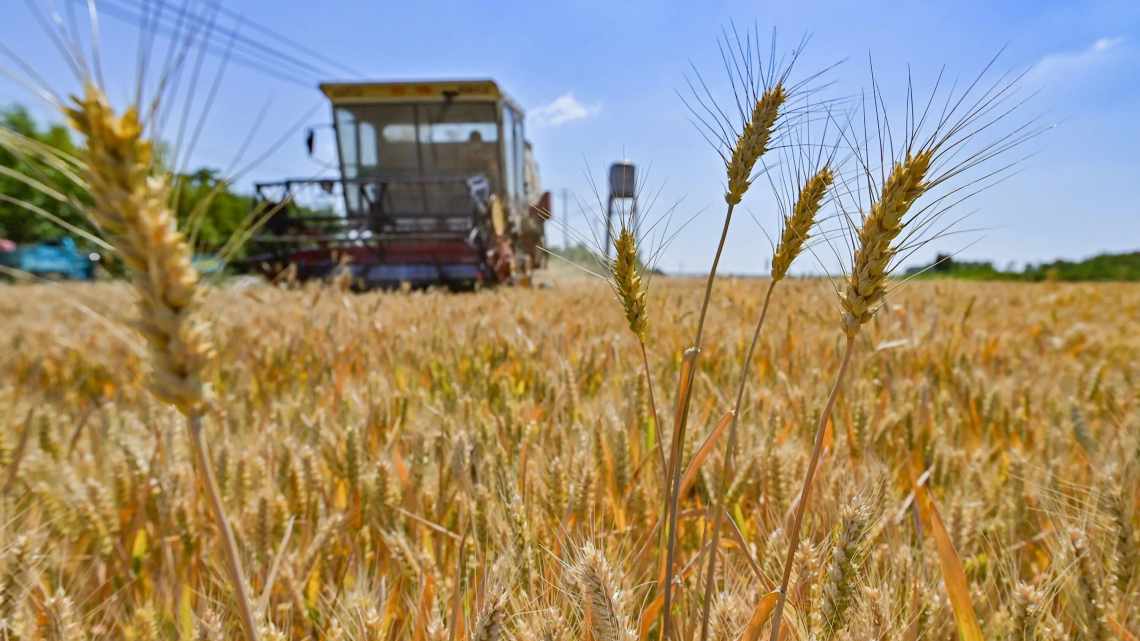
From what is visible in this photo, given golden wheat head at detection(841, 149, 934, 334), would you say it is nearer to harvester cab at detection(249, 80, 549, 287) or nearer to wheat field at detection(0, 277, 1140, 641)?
wheat field at detection(0, 277, 1140, 641)

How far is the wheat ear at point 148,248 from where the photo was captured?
34cm

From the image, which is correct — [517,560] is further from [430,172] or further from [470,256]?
[430,172]

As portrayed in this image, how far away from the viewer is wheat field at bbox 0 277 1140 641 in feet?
2.24

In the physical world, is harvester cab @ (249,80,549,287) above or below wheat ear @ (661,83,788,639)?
above

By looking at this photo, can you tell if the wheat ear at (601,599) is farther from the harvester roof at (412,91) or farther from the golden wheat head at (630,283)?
the harvester roof at (412,91)

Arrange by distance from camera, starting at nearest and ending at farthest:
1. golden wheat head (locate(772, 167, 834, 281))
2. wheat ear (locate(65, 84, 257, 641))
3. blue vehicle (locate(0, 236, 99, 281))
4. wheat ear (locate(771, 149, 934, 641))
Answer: wheat ear (locate(65, 84, 257, 641)) → wheat ear (locate(771, 149, 934, 641)) → golden wheat head (locate(772, 167, 834, 281)) → blue vehicle (locate(0, 236, 99, 281))

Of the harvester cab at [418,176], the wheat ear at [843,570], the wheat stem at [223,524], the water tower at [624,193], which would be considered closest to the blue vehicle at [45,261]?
the harvester cab at [418,176]

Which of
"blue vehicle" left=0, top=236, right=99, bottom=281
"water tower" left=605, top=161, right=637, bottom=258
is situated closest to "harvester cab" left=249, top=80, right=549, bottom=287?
"water tower" left=605, top=161, right=637, bottom=258

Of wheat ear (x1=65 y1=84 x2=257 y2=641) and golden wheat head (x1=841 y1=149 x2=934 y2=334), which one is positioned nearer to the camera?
wheat ear (x1=65 y1=84 x2=257 y2=641)

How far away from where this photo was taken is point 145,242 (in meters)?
0.34

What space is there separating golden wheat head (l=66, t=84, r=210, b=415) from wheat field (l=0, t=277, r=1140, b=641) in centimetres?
4

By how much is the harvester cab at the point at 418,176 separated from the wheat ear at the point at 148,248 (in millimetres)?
8459

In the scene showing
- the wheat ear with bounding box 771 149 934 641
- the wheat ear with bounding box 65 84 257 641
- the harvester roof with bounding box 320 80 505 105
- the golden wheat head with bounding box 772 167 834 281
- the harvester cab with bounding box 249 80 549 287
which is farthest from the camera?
the harvester roof with bounding box 320 80 505 105

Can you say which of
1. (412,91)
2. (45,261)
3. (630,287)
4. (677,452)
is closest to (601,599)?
(677,452)
